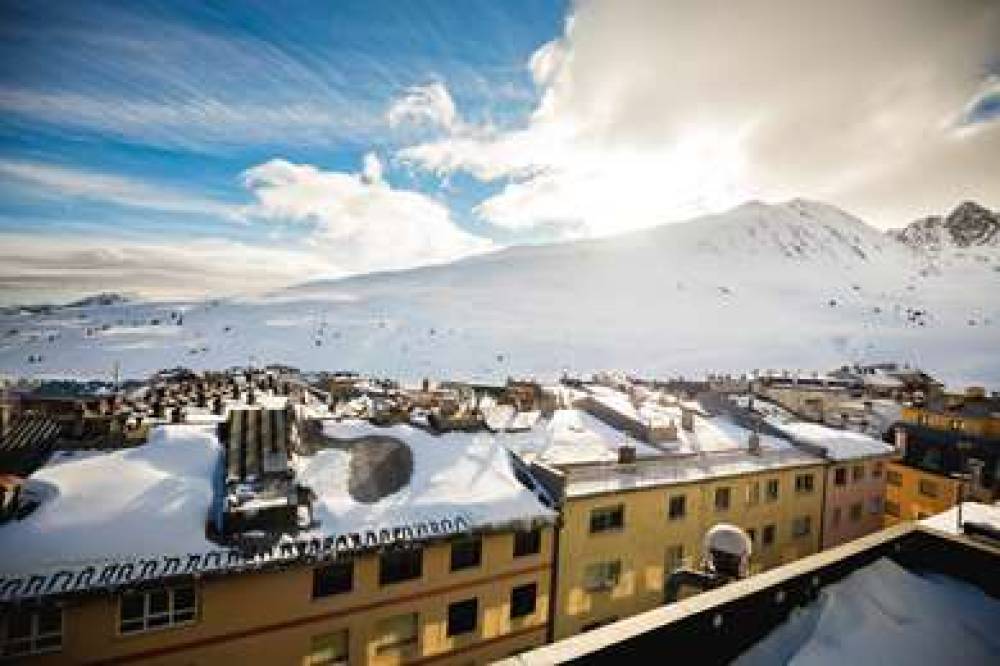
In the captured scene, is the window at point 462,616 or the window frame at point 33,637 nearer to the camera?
the window frame at point 33,637

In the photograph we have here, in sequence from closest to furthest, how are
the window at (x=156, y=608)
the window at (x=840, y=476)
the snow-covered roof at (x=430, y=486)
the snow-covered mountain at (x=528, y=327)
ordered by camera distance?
the window at (x=156, y=608) < the snow-covered roof at (x=430, y=486) < the window at (x=840, y=476) < the snow-covered mountain at (x=528, y=327)

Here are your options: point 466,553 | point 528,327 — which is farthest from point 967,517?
point 528,327

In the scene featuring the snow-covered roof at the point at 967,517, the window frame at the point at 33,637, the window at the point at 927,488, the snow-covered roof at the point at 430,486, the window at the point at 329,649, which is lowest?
the window at the point at 329,649

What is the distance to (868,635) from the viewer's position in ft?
22.9

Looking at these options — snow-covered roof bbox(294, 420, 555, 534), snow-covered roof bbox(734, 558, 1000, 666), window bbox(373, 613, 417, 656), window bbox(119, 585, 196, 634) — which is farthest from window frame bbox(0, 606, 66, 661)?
snow-covered roof bbox(734, 558, 1000, 666)

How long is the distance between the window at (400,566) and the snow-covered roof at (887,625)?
12679mm

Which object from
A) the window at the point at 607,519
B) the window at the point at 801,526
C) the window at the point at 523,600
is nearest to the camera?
the window at the point at 523,600

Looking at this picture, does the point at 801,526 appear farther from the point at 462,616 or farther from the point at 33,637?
the point at 33,637

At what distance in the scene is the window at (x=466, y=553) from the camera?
19.0 m

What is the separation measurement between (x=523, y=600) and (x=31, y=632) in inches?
570

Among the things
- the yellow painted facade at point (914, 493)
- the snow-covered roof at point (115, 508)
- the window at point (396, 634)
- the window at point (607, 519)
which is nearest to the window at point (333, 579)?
the window at point (396, 634)

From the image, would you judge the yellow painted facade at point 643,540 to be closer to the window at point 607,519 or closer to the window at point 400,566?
the window at point 607,519

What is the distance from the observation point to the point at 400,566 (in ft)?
59.1

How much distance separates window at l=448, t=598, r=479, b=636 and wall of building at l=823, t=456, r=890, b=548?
Result: 2269 cm
